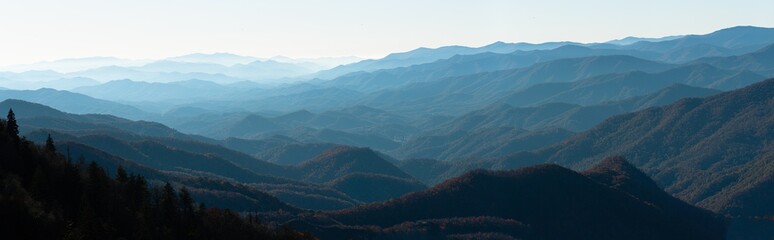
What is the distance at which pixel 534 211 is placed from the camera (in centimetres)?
12406

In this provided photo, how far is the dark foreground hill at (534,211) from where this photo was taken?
11219 centimetres

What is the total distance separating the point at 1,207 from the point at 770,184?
176 meters

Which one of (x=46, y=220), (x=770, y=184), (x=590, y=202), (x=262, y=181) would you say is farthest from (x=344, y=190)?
(x=46, y=220)

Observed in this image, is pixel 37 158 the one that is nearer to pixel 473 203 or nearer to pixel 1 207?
pixel 1 207

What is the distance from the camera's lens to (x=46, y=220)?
132 ft

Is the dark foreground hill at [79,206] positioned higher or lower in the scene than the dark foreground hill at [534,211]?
higher

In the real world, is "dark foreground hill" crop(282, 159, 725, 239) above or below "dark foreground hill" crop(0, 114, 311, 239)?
below

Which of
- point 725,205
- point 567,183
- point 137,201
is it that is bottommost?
point 725,205

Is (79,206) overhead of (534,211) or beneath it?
overhead

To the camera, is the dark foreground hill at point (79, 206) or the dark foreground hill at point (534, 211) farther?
the dark foreground hill at point (534, 211)

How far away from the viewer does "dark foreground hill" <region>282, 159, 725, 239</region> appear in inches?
4417

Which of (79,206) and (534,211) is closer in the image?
(79,206)

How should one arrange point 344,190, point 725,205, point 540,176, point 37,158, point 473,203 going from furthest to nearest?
point 344,190 → point 725,205 → point 540,176 → point 473,203 → point 37,158

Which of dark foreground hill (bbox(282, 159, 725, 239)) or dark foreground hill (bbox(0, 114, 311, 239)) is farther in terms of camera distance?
dark foreground hill (bbox(282, 159, 725, 239))
